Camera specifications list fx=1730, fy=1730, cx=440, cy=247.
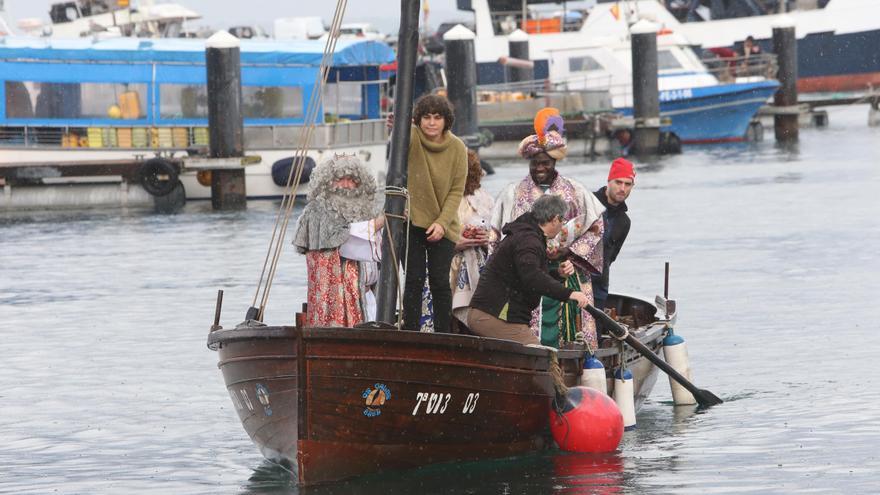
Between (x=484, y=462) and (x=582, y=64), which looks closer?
(x=484, y=462)

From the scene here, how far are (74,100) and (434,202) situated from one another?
75.5 feet

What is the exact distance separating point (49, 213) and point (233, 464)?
20.5 meters

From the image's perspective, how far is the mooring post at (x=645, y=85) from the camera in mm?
39094

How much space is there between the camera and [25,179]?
3008cm

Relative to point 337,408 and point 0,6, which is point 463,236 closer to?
point 337,408

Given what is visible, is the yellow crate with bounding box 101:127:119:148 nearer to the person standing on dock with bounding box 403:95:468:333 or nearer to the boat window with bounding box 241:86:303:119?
the boat window with bounding box 241:86:303:119

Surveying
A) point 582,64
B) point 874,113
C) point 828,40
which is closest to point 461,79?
point 582,64

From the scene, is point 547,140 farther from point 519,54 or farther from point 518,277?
point 519,54

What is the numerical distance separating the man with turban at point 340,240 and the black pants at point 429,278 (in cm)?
22

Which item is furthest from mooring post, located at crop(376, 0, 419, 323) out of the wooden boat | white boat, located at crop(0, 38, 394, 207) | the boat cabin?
the boat cabin

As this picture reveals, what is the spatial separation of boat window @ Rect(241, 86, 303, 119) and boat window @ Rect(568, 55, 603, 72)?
14.0 m

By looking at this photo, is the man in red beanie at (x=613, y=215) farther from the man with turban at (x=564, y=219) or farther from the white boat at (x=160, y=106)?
the white boat at (x=160, y=106)

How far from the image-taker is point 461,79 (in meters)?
34.8

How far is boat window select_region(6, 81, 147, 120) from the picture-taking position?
3161cm
